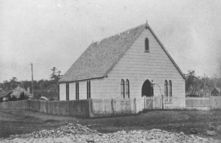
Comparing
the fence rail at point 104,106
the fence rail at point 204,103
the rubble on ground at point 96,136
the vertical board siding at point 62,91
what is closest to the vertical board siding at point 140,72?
the fence rail at point 204,103

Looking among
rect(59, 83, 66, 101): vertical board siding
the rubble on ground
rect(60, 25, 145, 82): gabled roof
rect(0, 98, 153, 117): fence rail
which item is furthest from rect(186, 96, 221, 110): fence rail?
the rubble on ground

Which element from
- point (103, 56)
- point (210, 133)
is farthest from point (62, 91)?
point (210, 133)

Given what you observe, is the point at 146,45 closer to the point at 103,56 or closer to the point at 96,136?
the point at 103,56

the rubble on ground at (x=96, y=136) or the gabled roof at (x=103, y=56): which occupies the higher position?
the gabled roof at (x=103, y=56)

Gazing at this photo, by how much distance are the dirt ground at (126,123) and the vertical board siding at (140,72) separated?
6675 millimetres

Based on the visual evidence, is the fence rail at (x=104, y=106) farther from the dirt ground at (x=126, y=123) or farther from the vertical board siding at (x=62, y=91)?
the vertical board siding at (x=62, y=91)

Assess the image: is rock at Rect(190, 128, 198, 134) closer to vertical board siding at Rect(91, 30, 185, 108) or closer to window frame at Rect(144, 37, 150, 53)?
vertical board siding at Rect(91, 30, 185, 108)

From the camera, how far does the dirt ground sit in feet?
60.4

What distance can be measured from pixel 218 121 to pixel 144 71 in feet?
33.1

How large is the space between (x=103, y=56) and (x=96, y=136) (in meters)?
13.8

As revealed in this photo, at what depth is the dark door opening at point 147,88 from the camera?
30427 millimetres

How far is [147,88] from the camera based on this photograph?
3116 centimetres

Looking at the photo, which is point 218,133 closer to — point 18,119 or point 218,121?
point 218,121

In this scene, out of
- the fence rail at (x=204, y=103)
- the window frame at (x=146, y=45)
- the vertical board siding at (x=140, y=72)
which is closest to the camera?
the vertical board siding at (x=140, y=72)
